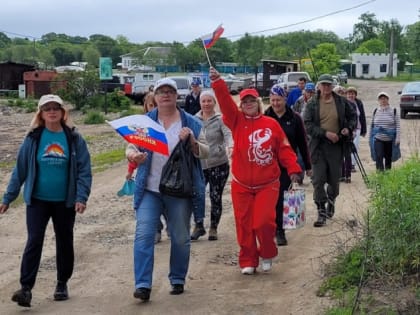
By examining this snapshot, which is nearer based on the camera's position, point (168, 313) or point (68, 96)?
point (168, 313)

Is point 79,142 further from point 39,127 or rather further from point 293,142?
point 293,142

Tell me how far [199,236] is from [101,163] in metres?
9.09

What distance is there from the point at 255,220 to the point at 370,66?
3922 inches

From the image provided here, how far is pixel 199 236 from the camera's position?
9289 mm

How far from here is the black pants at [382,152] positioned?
12359mm

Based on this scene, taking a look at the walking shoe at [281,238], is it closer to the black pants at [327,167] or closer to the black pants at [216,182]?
the black pants at [216,182]

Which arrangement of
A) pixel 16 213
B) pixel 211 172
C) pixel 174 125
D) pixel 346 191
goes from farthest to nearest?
1. pixel 346 191
2. pixel 16 213
3. pixel 211 172
4. pixel 174 125

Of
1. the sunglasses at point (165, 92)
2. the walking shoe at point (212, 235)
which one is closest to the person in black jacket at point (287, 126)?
the walking shoe at point (212, 235)

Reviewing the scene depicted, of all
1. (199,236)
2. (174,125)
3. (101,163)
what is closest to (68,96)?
(101,163)

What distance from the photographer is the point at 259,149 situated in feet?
23.7

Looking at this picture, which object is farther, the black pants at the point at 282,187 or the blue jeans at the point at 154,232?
the black pants at the point at 282,187

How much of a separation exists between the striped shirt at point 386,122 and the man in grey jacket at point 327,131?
2.94 m

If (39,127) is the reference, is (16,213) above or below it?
below

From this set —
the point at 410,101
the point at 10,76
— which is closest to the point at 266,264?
the point at 410,101
